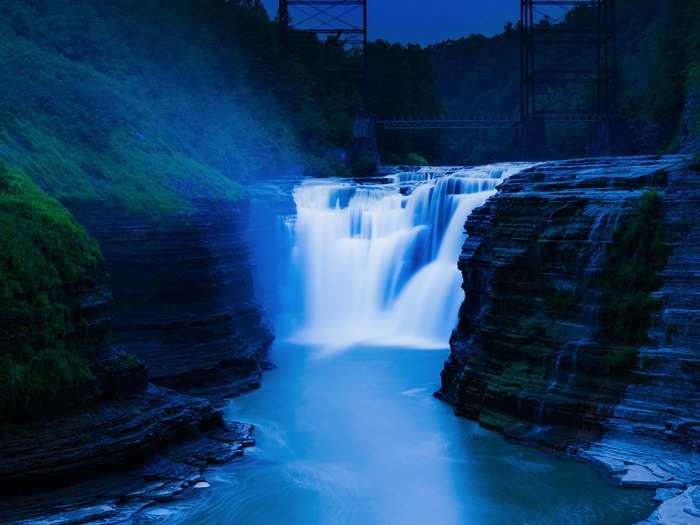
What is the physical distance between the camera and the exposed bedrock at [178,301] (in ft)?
67.4

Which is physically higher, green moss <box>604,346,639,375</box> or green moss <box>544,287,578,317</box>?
green moss <box>544,287,578,317</box>

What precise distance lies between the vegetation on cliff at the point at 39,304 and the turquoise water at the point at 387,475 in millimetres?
2866

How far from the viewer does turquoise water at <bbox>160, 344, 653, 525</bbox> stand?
14.2 meters

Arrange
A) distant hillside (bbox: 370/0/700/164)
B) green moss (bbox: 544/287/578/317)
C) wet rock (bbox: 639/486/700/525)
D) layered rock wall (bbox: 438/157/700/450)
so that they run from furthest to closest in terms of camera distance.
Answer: distant hillside (bbox: 370/0/700/164) → green moss (bbox: 544/287/578/317) → layered rock wall (bbox: 438/157/700/450) → wet rock (bbox: 639/486/700/525)

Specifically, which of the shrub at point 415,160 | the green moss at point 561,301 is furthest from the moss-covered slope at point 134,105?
the shrub at point 415,160

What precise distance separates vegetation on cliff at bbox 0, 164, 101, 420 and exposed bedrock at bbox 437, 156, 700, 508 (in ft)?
28.4

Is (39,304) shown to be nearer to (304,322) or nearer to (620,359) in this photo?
(620,359)

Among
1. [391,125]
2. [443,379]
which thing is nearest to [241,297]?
[443,379]

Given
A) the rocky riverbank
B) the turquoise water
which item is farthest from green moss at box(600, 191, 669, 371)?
the rocky riverbank

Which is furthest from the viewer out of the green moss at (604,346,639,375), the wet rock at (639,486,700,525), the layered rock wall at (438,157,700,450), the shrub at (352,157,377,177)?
the shrub at (352,157,377,177)

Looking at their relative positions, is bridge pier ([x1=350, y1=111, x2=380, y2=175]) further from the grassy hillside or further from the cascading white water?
the cascading white water

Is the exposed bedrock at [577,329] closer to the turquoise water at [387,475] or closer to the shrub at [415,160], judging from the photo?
the turquoise water at [387,475]

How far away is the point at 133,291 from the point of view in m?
20.8

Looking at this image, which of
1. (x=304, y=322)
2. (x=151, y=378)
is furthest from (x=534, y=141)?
(x=151, y=378)
